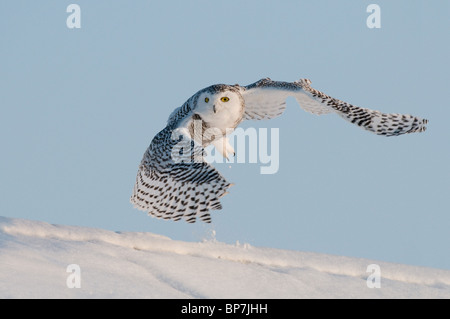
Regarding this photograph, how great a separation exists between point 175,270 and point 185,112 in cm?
313

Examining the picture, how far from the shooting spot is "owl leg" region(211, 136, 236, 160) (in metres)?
9.74

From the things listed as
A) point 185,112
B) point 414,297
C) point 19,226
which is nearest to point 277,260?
point 414,297

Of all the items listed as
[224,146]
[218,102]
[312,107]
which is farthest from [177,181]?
[312,107]

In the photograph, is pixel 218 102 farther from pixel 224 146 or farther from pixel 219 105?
pixel 224 146

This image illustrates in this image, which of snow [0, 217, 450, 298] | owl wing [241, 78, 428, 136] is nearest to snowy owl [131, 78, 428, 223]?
owl wing [241, 78, 428, 136]

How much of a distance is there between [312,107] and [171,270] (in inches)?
170

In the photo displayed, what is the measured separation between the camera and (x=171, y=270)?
6570 mm

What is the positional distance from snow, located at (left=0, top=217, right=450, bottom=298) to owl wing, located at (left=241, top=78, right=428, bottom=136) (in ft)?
6.04

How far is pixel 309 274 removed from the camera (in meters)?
7.40

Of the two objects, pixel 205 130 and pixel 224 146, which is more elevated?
pixel 205 130

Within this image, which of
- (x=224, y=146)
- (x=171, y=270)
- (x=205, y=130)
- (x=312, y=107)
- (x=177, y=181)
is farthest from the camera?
(x=312, y=107)

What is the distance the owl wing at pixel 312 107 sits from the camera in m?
8.28

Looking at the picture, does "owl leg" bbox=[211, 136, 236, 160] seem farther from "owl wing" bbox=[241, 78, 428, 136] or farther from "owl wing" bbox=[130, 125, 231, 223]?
"owl wing" bbox=[130, 125, 231, 223]
